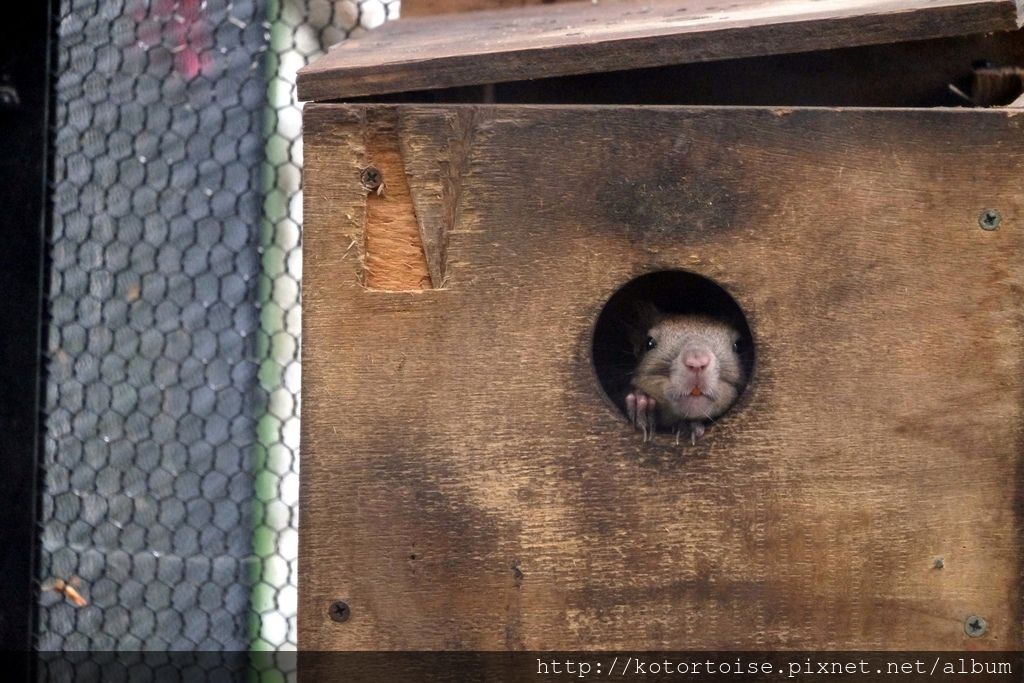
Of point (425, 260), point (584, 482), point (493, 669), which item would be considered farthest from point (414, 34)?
point (493, 669)

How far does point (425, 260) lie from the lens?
6.27 feet

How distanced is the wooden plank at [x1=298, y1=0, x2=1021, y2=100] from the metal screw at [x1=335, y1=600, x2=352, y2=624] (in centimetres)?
75

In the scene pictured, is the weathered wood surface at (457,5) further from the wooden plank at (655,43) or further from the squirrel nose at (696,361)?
the squirrel nose at (696,361)

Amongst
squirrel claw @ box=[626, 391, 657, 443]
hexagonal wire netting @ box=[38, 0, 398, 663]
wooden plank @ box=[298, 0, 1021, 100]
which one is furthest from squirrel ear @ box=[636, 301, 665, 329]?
hexagonal wire netting @ box=[38, 0, 398, 663]

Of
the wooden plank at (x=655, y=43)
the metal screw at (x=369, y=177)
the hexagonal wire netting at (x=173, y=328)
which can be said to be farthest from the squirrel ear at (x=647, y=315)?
the hexagonal wire netting at (x=173, y=328)

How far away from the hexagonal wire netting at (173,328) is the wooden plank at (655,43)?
5.37 ft

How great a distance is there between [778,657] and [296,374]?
2398 millimetres

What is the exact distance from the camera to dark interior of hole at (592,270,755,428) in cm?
282

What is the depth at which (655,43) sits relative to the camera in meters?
1.82

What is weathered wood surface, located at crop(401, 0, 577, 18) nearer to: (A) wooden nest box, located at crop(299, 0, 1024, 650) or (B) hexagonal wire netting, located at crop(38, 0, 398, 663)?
(B) hexagonal wire netting, located at crop(38, 0, 398, 663)

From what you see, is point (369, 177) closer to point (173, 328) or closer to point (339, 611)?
point (339, 611)

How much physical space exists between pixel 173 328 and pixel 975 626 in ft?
8.11

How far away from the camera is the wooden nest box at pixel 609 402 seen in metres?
1.86

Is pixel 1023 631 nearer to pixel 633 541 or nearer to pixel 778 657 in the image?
pixel 778 657
